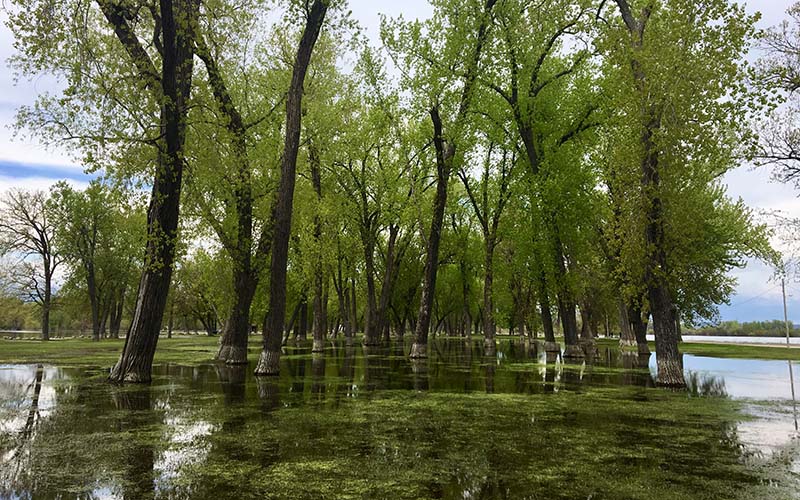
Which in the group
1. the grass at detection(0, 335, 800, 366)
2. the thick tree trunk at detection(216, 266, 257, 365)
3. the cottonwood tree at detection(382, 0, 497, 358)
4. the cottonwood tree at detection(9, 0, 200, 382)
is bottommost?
the grass at detection(0, 335, 800, 366)

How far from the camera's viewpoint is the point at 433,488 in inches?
202

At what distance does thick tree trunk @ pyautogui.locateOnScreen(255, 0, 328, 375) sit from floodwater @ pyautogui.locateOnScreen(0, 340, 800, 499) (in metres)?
2.90

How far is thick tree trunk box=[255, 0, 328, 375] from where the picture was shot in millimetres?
16641

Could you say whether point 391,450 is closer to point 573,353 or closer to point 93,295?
point 573,353

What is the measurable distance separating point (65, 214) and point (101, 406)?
1967 inches

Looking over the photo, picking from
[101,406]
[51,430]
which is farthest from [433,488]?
[101,406]

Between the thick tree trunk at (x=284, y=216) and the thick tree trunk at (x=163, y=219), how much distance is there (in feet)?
11.4

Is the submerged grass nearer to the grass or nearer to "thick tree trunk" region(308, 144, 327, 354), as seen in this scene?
the grass

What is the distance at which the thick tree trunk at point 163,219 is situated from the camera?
14.0 m

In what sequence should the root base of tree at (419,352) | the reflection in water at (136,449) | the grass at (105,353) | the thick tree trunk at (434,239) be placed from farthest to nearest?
the thick tree trunk at (434,239) → the root base of tree at (419,352) → the grass at (105,353) → the reflection in water at (136,449)

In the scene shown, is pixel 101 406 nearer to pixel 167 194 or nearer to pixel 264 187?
pixel 167 194

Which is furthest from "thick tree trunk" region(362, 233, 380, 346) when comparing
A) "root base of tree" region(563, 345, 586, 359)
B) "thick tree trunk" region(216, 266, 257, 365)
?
"thick tree trunk" region(216, 266, 257, 365)

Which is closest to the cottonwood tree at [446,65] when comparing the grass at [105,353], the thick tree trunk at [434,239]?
the thick tree trunk at [434,239]

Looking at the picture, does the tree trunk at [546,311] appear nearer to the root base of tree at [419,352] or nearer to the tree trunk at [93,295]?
the root base of tree at [419,352]
